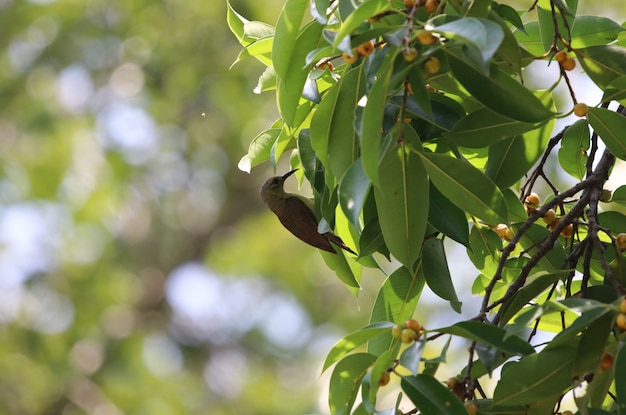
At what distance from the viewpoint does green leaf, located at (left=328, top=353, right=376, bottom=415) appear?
1125 mm

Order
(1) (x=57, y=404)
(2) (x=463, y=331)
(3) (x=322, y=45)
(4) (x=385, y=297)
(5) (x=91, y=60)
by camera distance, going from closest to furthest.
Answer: (2) (x=463, y=331)
(3) (x=322, y=45)
(4) (x=385, y=297)
(1) (x=57, y=404)
(5) (x=91, y=60)

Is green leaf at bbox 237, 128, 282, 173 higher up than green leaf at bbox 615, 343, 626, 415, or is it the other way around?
green leaf at bbox 615, 343, 626, 415

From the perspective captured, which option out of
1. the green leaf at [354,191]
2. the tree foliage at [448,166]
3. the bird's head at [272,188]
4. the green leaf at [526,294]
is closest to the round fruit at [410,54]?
the tree foliage at [448,166]

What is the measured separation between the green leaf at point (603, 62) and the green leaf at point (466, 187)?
24cm

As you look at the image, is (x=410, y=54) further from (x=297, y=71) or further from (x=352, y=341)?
(x=352, y=341)

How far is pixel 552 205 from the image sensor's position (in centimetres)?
122

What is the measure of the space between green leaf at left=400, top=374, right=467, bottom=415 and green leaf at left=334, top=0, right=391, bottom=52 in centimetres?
41

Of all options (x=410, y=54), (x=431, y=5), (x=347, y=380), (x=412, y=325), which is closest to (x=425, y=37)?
(x=410, y=54)

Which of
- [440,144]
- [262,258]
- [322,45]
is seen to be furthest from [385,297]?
[262,258]

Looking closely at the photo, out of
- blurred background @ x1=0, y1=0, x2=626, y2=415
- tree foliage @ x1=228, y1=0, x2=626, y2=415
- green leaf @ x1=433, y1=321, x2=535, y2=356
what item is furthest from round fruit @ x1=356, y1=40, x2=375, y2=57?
blurred background @ x1=0, y1=0, x2=626, y2=415

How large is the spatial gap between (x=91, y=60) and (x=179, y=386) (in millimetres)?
2663

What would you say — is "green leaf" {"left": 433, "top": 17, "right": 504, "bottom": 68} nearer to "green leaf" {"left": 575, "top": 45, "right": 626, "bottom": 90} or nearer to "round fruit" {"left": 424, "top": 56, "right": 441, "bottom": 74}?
"round fruit" {"left": 424, "top": 56, "right": 441, "bottom": 74}

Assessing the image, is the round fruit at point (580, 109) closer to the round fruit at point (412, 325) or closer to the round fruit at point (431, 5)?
the round fruit at point (431, 5)

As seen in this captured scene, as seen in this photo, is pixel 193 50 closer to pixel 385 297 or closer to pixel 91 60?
pixel 91 60
